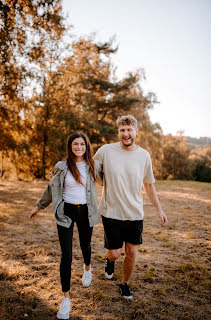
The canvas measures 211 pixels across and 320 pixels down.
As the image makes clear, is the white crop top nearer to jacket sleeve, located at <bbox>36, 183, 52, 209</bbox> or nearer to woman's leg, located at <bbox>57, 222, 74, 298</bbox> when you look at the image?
jacket sleeve, located at <bbox>36, 183, 52, 209</bbox>

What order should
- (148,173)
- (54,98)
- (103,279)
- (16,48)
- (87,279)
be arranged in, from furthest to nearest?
1. (54,98)
2. (16,48)
3. (103,279)
4. (87,279)
5. (148,173)

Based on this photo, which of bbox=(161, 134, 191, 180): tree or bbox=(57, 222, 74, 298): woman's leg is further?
bbox=(161, 134, 191, 180): tree

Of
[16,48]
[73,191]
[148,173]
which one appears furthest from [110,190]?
[16,48]

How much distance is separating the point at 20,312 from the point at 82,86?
651 inches

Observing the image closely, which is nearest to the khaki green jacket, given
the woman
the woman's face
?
the woman

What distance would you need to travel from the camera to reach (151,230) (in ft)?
18.2

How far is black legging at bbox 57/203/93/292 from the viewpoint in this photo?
8.15ft

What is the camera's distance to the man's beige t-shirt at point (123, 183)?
275 centimetres

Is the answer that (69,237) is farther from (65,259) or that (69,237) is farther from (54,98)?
(54,98)

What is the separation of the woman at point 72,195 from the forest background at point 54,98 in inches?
245

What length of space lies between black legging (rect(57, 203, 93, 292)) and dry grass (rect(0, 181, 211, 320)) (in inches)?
16.8

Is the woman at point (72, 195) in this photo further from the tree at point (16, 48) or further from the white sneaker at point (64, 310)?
the tree at point (16, 48)

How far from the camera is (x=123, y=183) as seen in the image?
2764 mm

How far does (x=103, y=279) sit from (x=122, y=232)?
38.1 inches
